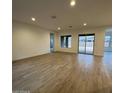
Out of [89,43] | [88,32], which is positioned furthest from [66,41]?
[88,32]

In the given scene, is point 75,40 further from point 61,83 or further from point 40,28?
point 61,83

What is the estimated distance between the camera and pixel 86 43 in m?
8.71

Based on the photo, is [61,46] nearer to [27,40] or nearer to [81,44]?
[81,44]

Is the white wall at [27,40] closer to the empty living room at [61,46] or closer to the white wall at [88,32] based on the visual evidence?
the empty living room at [61,46]

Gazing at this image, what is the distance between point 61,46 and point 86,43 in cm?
301

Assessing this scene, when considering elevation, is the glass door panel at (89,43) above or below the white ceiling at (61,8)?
below

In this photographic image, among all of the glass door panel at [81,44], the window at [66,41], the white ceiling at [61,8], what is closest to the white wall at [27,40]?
the white ceiling at [61,8]

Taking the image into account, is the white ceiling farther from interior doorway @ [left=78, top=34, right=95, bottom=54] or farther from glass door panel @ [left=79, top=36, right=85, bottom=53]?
glass door panel @ [left=79, top=36, right=85, bottom=53]

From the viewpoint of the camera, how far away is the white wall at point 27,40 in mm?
5395

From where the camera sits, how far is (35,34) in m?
7.11

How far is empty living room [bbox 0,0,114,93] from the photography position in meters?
2.55

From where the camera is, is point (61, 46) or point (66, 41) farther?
point (61, 46)
